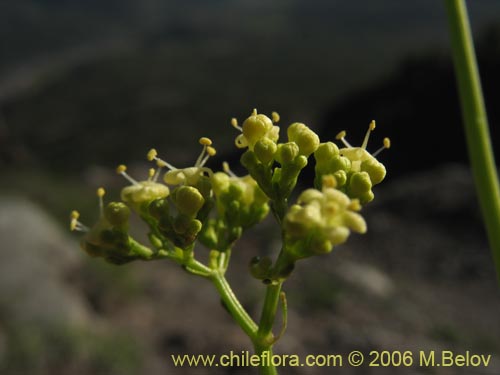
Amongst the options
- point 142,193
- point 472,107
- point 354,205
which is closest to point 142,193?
point 142,193

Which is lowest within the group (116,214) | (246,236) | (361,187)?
(246,236)

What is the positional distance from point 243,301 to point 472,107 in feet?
23.8

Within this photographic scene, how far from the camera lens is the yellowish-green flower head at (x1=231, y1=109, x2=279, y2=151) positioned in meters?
1.51

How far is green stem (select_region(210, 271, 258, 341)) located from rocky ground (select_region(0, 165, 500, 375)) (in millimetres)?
5067

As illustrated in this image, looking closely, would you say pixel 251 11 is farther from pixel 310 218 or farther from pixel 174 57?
pixel 310 218

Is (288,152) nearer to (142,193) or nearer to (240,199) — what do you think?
(240,199)

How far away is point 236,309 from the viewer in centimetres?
141

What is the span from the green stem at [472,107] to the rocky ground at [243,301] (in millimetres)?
5611

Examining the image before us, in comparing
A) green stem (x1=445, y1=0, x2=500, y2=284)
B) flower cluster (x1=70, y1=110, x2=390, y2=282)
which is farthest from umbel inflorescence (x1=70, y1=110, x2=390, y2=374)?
green stem (x1=445, y1=0, x2=500, y2=284)

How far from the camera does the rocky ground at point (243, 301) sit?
6812 millimetres

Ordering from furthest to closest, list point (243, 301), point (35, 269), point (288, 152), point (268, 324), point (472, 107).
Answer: point (35, 269)
point (243, 301)
point (288, 152)
point (268, 324)
point (472, 107)

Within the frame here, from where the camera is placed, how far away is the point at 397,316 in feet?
25.4

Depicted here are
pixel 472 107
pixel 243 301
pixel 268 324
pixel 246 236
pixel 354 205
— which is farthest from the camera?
pixel 246 236

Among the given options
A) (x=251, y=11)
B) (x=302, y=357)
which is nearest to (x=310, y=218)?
(x=302, y=357)
